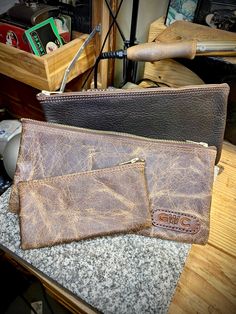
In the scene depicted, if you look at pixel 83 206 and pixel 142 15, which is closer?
pixel 83 206

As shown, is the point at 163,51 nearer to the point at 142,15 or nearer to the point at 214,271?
the point at 142,15

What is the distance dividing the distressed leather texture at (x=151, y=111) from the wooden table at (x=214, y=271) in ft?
0.48

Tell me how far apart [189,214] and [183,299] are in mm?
133

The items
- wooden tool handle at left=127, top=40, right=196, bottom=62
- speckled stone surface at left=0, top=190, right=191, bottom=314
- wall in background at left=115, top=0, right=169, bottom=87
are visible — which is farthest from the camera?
wall in background at left=115, top=0, right=169, bottom=87

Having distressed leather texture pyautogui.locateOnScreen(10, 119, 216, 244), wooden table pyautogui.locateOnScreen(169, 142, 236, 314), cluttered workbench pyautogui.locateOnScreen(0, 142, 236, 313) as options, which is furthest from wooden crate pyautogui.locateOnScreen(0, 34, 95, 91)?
wooden table pyautogui.locateOnScreen(169, 142, 236, 314)

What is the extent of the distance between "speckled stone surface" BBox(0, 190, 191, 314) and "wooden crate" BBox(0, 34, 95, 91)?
0.35 metres

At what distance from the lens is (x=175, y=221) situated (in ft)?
1.47

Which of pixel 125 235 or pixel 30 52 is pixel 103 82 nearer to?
pixel 30 52

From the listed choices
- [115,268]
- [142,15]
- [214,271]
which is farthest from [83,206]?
[142,15]

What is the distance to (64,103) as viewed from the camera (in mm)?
461

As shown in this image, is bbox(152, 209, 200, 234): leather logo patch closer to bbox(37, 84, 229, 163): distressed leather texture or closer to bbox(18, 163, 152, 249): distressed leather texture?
bbox(18, 163, 152, 249): distressed leather texture

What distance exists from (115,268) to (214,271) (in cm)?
17

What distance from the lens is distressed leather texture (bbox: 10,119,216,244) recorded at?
1.47 feet

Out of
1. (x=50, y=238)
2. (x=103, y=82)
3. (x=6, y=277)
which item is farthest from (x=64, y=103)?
(x=6, y=277)
